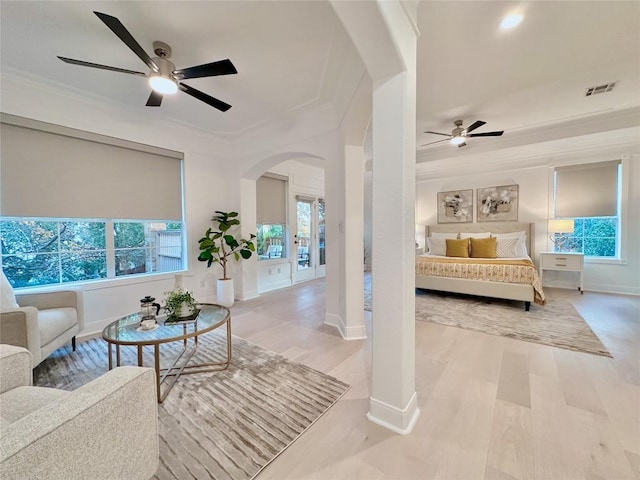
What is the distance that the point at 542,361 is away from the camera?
2.27 m

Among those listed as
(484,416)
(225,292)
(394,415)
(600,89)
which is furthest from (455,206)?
(394,415)

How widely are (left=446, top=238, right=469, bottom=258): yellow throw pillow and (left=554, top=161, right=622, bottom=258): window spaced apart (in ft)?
5.77

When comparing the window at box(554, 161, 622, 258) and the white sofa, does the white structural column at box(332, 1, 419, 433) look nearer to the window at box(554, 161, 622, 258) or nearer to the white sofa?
the white sofa

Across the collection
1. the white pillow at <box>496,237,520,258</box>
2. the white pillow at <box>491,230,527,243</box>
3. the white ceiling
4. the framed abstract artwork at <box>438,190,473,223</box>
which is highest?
the white ceiling

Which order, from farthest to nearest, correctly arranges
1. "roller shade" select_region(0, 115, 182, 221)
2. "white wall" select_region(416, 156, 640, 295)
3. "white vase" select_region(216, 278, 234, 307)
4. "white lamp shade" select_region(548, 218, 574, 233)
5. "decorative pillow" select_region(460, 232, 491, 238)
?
1. "decorative pillow" select_region(460, 232, 491, 238)
2. "white lamp shade" select_region(548, 218, 574, 233)
3. "white wall" select_region(416, 156, 640, 295)
4. "white vase" select_region(216, 278, 234, 307)
5. "roller shade" select_region(0, 115, 182, 221)

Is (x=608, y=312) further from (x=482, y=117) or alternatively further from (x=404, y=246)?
(x=404, y=246)

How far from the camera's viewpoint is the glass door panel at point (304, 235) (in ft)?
19.2

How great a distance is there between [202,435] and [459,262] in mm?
4260

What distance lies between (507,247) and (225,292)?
207 inches

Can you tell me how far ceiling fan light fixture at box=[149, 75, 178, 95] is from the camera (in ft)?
6.95

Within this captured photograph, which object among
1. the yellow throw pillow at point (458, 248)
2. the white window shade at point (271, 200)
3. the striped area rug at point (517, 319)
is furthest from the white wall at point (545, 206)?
the white window shade at point (271, 200)

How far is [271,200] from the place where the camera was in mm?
5191

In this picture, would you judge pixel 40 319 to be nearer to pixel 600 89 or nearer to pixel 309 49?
pixel 309 49

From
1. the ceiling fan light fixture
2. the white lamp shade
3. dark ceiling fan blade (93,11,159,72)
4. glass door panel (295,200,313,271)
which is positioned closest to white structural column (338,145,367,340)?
the ceiling fan light fixture
